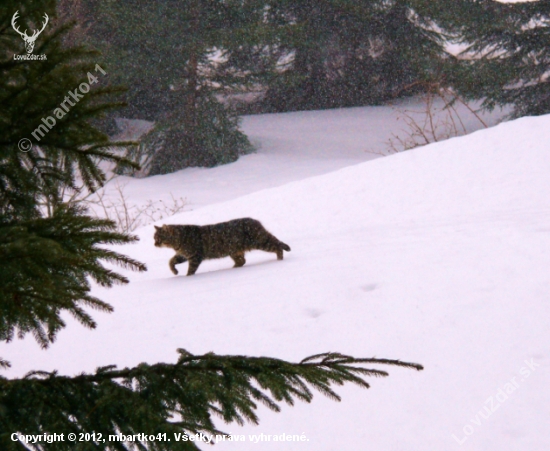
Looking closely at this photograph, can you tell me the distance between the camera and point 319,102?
85.6 feet

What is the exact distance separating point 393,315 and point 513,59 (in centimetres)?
1584

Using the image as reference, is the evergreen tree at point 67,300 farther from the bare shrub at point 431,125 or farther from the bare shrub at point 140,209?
the bare shrub at point 140,209

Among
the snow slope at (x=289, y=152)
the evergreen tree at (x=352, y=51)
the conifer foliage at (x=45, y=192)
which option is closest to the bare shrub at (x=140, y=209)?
the snow slope at (x=289, y=152)

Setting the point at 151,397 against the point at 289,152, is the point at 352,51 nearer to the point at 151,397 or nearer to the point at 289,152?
the point at 289,152

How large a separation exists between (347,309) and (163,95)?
61.3 ft

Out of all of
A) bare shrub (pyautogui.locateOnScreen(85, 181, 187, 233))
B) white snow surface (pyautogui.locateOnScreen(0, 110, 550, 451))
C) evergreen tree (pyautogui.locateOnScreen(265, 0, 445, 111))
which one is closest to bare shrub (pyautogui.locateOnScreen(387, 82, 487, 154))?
evergreen tree (pyautogui.locateOnScreen(265, 0, 445, 111))

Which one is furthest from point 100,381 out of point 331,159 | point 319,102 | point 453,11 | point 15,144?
point 319,102

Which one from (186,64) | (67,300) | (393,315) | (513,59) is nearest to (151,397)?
(67,300)

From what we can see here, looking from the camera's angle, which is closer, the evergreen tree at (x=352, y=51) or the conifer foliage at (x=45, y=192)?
the conifer foliage at (x=45, y=192)

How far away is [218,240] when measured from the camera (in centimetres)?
683

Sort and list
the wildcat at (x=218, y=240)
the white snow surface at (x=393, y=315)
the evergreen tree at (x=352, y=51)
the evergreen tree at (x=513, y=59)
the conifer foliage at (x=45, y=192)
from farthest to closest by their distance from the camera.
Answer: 1. the evergreen tree at (x=352, y=51)
2. the evergreen tree at (x=513, y=59)
3. the wildcat at (x=218, y=240)
4. the white snow surface at (x=393, y=315)
5. the conifer foliage at (x=45, y=192)

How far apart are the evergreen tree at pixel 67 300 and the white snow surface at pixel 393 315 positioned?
1924mm

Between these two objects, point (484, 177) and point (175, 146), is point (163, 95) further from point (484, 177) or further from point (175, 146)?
point (484, 177)

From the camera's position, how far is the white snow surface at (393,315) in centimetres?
379
